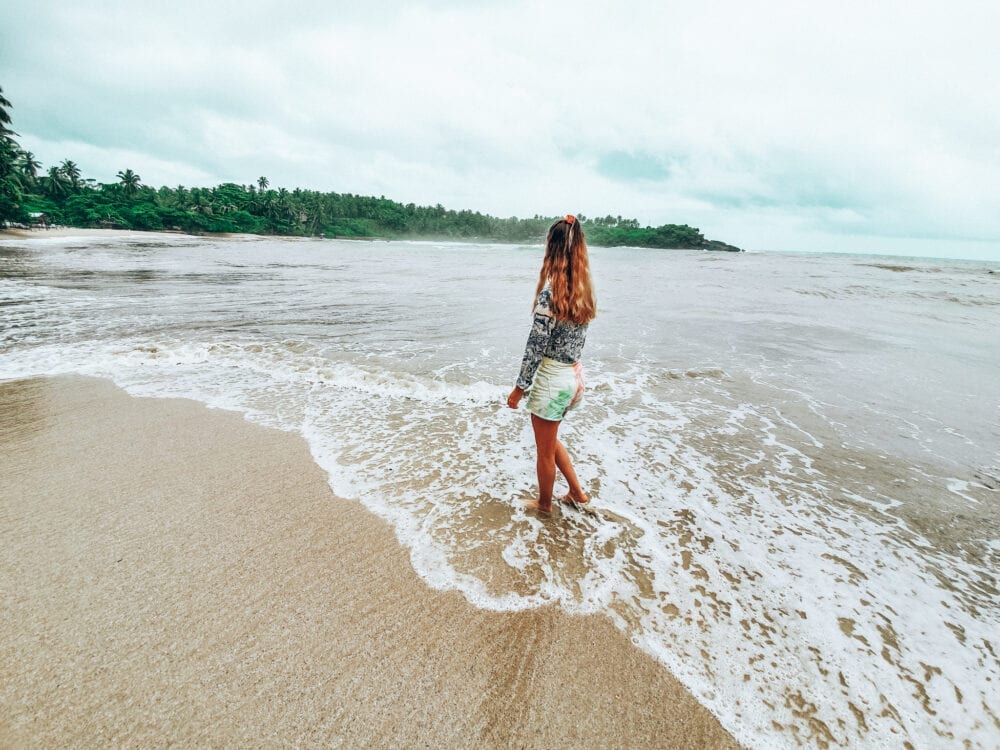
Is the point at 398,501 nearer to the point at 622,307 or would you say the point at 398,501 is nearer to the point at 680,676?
the point at 680,676

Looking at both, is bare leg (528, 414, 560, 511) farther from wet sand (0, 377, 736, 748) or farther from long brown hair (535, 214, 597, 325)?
wet sand (0, 377, 736, 748)

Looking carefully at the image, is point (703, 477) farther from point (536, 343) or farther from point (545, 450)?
point (536, 343)

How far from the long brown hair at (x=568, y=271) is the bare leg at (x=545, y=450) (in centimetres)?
83

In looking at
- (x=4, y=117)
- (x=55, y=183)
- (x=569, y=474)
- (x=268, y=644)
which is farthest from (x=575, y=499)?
(x=55, y=183)

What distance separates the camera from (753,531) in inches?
136

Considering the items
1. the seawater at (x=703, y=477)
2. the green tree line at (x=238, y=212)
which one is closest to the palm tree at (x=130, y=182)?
the green tree line at (x=238, y=212)

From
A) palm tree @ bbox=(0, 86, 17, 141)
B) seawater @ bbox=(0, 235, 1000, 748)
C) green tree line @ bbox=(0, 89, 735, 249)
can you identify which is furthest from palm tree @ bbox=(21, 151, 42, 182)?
A: seawater @ bbox=(0, 235, 1000, 748)

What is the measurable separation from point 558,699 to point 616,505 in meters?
1.86

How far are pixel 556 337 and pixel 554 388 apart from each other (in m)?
0.38

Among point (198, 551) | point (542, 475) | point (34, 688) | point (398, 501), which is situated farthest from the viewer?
point (398, 501)

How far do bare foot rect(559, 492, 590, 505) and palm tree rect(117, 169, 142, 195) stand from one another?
120493mm

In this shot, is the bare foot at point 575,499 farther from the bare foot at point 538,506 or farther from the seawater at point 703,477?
the bare foot at point 538,506

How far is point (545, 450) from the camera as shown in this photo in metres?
3.33

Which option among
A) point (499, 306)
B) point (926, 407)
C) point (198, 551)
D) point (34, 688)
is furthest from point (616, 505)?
point (499, 306)
